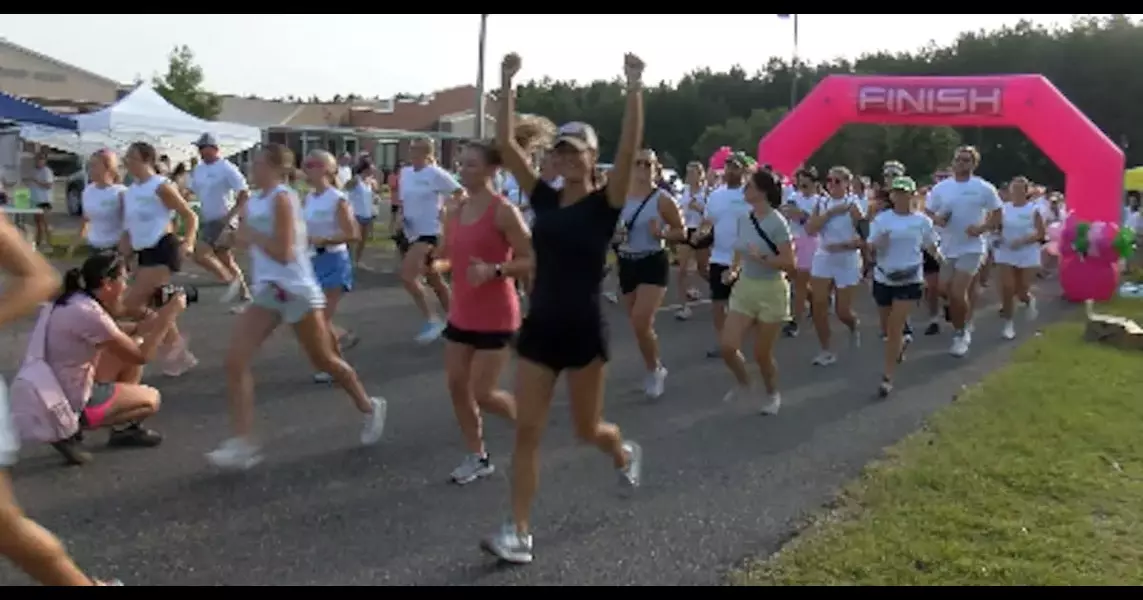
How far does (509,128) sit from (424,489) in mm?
1868

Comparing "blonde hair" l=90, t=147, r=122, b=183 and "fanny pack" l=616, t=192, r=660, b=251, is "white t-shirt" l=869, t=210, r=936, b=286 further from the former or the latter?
"blonde hair" l=90, t=147, r=122, b=183

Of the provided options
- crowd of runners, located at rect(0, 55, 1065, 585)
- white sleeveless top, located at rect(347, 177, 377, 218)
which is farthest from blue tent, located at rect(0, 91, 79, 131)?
crowd of runners, located at rect(0, 55, 1065, 585)

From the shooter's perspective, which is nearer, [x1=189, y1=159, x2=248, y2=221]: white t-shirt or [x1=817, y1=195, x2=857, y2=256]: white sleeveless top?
[x1=817, y1=195, x2=857, y2=256]: white sleeveless top

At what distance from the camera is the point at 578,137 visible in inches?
183

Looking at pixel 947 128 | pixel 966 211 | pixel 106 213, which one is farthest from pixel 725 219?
pixel 947 128

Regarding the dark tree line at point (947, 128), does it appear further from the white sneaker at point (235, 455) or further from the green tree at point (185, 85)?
the white sneaker at point (235, 455)

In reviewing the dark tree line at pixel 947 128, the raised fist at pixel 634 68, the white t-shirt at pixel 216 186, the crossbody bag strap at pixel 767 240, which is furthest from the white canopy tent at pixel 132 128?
the dark tree line at pixel 947 128

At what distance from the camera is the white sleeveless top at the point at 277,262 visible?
19.7ft

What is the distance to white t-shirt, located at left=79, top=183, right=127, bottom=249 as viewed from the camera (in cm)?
913

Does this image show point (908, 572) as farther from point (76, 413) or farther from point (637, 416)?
point (76, 413)

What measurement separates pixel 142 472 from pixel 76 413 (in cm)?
43

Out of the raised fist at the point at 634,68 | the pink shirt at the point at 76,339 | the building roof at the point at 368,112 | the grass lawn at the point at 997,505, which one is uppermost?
the building roof at the point at 368,112

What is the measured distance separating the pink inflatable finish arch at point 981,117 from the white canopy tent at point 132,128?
1036 centimetres

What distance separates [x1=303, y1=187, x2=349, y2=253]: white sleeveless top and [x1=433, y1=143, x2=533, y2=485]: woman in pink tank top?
2909 millimetres
